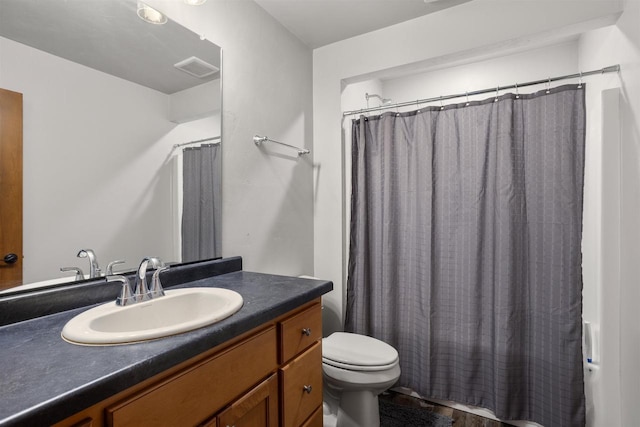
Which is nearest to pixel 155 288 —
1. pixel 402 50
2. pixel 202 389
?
pixel 202 389

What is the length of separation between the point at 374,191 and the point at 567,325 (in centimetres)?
128

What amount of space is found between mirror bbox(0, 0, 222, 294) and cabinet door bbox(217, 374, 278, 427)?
0.70 m

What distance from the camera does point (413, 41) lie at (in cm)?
197

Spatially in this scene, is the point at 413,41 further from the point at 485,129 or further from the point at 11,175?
the point at 11,175

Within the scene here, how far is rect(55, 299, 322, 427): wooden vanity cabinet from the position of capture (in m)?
0.65

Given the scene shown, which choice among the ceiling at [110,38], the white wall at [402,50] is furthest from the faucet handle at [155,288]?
the white wall at [402,50]

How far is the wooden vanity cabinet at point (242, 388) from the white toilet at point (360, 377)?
0.32m

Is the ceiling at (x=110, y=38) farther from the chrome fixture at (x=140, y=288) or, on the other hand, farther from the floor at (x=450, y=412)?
the floor at (x=450, y=412)

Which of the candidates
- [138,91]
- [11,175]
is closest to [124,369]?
[11,175]

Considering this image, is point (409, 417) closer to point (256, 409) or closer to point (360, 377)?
point (360, 377)

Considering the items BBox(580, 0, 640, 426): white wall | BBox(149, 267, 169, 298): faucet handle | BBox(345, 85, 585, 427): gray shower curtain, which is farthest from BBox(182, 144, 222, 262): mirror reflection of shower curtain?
BBox(580, 0, 640, 426): white wall

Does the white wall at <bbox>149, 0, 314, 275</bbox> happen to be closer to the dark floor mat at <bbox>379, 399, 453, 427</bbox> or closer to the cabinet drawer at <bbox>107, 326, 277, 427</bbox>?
the cabinet drawer at <bbox>107, 326, 277, 427</bbox>

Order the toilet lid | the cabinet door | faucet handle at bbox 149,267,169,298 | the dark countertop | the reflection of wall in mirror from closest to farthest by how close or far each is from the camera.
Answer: the dark countertop, the cabinet door, the reflection of wall in mirror, faucet handle at bbox 149,267,169,298, the toilet lid

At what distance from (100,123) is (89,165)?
0.52 ft
